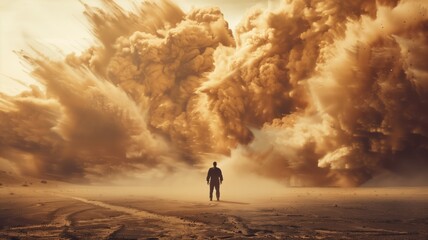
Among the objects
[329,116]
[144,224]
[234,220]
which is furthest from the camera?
[329,116]

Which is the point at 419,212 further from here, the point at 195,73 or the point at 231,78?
the point at 195,73

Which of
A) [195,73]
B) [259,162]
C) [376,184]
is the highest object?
[195,73]

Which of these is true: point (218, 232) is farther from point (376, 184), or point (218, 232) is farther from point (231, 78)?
point (231, 78)

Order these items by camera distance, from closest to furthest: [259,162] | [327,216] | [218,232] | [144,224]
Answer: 1. [218,232]
2. [144,224]
3. [327,216]
4. [259,162]

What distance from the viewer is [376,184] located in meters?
31.5

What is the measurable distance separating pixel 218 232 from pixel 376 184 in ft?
85.5

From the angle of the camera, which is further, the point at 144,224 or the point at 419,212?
the point at 419,212

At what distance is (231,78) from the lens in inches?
1480

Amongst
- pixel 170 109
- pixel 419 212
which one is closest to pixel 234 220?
pixel 419 212

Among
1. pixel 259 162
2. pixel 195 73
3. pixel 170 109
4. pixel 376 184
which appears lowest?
pixel 376 184

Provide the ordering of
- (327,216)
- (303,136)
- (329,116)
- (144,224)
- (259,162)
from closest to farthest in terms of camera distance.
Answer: (144,224), (327,216), (329,116), (303,136), (259,162)

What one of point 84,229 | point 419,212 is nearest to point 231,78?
point 419,212

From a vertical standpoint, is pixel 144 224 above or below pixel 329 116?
below

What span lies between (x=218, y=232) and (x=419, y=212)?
22.3 feet
